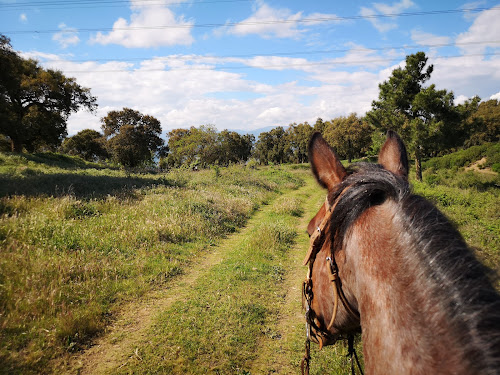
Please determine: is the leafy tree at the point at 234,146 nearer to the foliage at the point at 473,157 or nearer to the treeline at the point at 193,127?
the treeline at the point at 193,127

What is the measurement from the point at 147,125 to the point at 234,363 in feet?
133

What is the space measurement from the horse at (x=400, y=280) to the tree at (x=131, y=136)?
104ft

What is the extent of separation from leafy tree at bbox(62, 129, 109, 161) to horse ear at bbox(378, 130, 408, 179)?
48.1 metres

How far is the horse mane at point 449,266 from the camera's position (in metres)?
0.66

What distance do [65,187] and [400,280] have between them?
1285 centimetres

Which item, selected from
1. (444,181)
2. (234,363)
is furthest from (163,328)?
(444,181)

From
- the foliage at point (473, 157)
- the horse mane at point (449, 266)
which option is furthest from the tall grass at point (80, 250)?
the foliage at point (473, 157)

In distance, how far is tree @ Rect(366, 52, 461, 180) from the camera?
20141 millimetres

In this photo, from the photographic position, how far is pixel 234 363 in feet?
12.5

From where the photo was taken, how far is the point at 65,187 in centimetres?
1080

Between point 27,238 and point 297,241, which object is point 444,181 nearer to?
point 297,241

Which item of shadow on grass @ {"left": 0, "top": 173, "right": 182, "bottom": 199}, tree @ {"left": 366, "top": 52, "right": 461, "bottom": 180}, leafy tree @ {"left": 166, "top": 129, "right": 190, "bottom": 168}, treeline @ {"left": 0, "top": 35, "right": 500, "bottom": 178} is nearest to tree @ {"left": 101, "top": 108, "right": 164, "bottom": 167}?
treeline @ {"left": 0, "top": 35, "right": 500, "bottom": 178}

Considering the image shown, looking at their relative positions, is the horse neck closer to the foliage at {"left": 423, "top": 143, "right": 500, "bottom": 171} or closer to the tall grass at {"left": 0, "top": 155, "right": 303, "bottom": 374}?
the tall grass at {"left": 0, "top": 155, "right": 303, "bottom": 374}

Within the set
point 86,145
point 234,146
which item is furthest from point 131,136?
point 234,146
